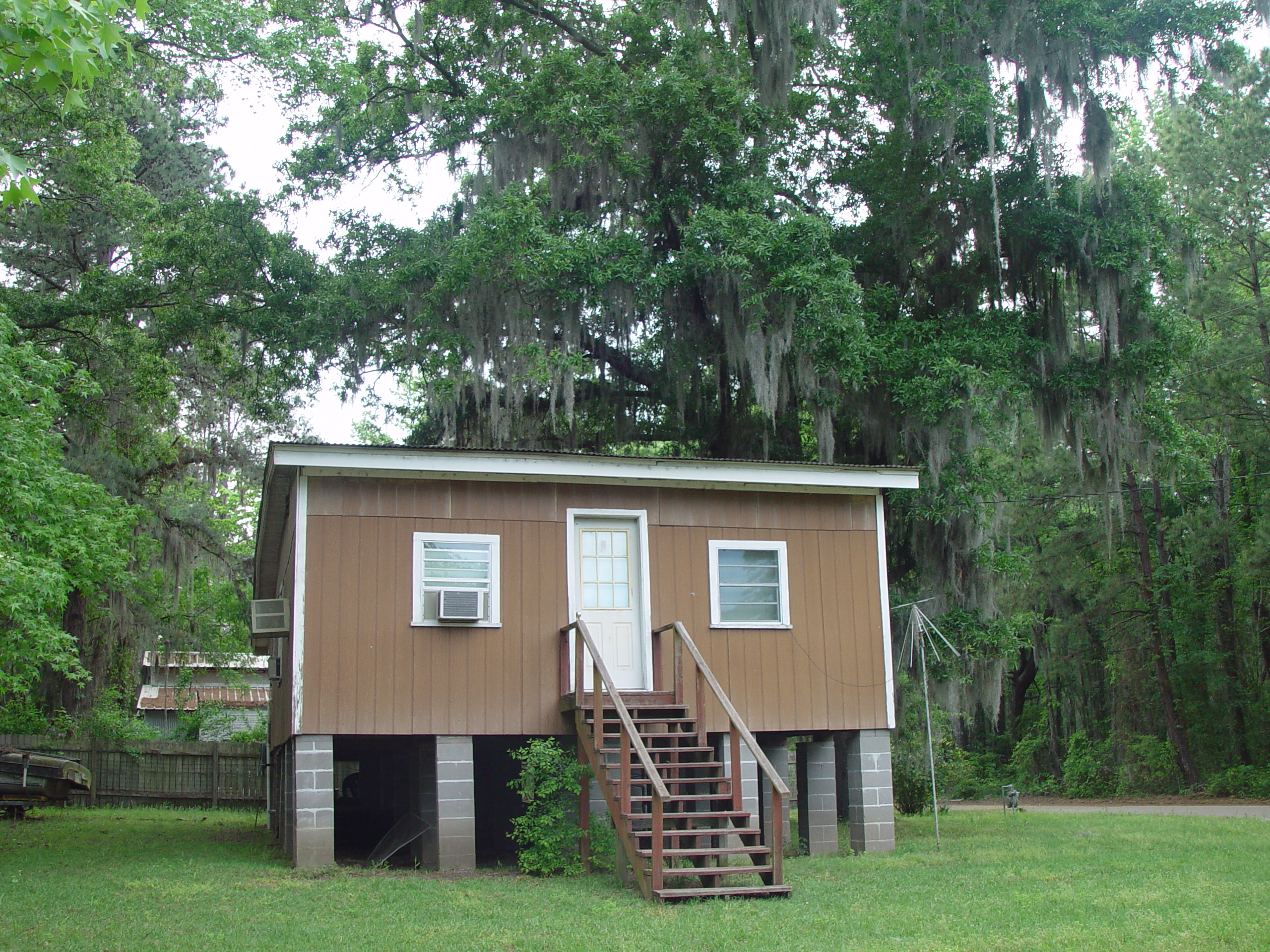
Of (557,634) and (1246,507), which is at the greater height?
(1246,507)

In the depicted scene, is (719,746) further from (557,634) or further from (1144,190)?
(1144,190)

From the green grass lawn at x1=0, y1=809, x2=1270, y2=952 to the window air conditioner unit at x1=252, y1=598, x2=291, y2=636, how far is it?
2.26 metres

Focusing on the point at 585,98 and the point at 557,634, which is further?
the point at 585,98

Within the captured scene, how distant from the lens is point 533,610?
11445 mm

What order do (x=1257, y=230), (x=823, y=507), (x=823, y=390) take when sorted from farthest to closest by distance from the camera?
(x=1257, y=230) < (x=823, y=390) < (x=823, y=507)

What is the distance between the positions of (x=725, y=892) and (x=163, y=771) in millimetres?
15823

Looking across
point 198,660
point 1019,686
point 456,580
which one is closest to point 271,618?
point 456,580

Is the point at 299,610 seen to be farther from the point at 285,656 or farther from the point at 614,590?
the point at 614,590

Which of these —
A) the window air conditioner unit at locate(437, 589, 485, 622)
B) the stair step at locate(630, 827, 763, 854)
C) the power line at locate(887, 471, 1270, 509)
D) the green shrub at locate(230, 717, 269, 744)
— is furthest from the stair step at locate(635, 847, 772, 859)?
the green shrub at locate(230, 717, 269, 744)

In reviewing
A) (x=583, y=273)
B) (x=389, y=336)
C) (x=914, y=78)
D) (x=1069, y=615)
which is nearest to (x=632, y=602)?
(x=583, y=273)

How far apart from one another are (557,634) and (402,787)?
442 cm

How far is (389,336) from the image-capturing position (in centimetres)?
1841

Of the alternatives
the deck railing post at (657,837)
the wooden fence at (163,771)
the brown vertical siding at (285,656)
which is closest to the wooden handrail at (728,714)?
the deck railing post at (657,837)

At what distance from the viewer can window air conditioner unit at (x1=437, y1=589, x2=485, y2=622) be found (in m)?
10.9
